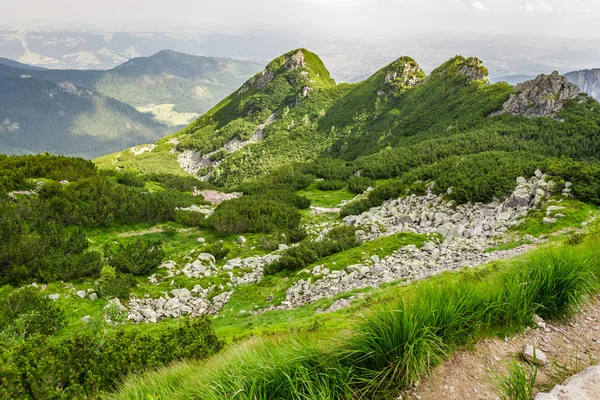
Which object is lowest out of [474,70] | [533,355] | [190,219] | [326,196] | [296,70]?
[326,196]

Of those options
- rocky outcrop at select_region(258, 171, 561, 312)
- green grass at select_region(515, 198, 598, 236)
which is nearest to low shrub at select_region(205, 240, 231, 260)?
rocky outcrop at select_region(258, 171, 561, 312)

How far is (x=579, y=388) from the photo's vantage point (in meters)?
2.72

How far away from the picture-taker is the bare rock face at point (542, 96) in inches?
1831

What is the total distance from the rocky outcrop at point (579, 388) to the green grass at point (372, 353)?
37.3 inches

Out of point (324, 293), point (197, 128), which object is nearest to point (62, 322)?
point (324, 293)

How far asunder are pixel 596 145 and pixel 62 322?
158 ft

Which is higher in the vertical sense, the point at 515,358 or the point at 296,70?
the point at 296,70

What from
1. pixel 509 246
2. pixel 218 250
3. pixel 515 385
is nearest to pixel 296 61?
pixel 218 250

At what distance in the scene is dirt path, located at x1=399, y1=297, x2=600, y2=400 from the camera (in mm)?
3104

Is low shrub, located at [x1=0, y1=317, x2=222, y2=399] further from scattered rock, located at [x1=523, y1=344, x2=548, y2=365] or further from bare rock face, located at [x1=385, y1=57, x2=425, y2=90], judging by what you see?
bare rock face, located at [x1=385, y1=57, x2=425, y2=90]

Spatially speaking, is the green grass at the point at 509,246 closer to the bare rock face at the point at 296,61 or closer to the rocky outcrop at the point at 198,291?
the rocky outcrop at the point at 198,291

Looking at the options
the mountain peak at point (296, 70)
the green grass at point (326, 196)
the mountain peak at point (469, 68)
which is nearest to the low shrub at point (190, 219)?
the green grass at point (326, 196)

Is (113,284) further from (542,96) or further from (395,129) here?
(395,129)

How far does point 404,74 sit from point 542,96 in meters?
Result: 56.6
